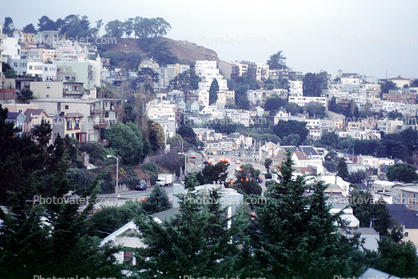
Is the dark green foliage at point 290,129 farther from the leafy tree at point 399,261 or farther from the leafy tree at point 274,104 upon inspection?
the leafy tree at point 399,261

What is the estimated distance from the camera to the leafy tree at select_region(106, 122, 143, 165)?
18250 mm

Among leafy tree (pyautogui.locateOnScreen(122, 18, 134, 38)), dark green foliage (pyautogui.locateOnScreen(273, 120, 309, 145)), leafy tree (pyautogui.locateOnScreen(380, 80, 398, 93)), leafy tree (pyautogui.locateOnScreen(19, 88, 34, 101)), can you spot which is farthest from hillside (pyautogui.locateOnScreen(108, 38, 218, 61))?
leafy tree (pyautogui.locateOnScreen(19, 88, 34, 101))

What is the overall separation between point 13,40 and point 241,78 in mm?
32225

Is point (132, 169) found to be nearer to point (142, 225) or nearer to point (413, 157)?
point (142, 225)

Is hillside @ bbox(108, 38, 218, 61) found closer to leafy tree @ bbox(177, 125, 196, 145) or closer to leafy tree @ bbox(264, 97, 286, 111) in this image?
leafy tree @ bbox(264, 97, 286, 111)

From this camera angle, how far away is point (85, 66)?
86.1 ft

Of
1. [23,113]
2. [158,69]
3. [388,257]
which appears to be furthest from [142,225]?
[158,69]

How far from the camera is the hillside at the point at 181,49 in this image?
194 feet

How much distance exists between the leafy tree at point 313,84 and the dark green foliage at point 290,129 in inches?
647

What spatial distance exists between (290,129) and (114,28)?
3028 centimetres

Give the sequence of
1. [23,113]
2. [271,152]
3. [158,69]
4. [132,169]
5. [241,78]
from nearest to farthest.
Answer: [23,113], [132,169], [271,152], [158,69], [241,78]

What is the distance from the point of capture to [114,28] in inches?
2411

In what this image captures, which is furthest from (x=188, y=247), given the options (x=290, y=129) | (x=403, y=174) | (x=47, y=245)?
(x=290, y=129)

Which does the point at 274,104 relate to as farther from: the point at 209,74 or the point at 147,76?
the point at 147,76
